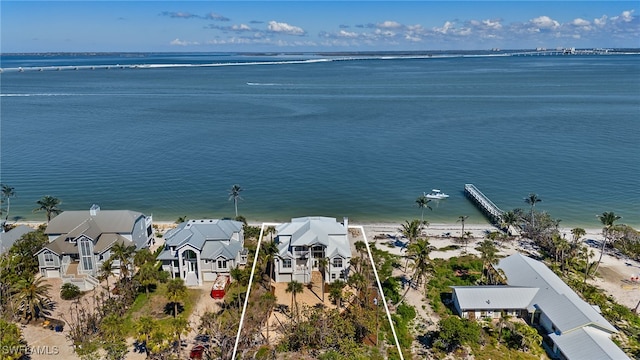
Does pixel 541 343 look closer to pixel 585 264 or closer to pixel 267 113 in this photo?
pixel 585 264

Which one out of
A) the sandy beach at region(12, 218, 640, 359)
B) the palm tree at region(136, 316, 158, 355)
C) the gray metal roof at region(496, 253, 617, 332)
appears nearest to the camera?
the palm tree at region(136, 316, 158, 355)

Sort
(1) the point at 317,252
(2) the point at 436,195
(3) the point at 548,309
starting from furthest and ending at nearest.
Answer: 1. (2) the point at 436,195
2. (1) the point at 317,252
3. (3) the point at 548,309

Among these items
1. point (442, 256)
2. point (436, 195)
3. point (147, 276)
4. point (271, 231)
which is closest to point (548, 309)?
point (442, 256)

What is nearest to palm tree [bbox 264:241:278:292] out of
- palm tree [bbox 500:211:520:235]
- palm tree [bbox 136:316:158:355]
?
palm tree [bbox 136:316:158:355]

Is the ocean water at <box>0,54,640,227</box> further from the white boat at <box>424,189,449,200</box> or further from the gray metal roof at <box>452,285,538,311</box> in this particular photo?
the gray metal roof at <box>452,285,538,311</box>

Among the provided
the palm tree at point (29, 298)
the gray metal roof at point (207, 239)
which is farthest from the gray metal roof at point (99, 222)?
the palm tree at point (29, 298)

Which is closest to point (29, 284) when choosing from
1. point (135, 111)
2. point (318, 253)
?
point (318, 253)

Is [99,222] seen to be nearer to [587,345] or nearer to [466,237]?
[466,237]
